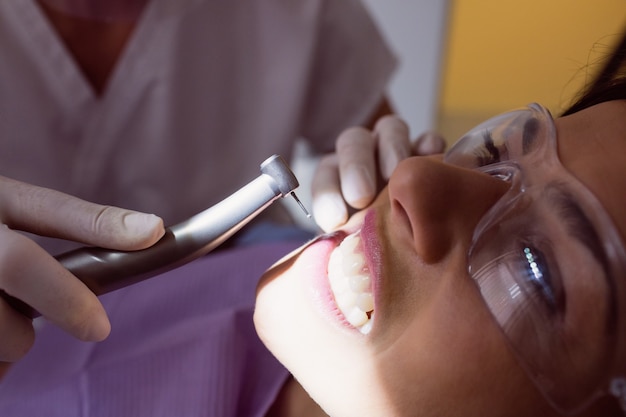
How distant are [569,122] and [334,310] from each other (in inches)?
13.1

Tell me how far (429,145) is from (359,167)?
6.8 inches

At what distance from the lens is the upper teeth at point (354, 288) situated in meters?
0.66

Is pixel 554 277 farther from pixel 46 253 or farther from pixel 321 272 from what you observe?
pixel 46 253

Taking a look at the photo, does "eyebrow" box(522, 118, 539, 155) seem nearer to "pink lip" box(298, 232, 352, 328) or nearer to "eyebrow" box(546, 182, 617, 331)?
"eyebrow" box(546, 182, 617, 331)

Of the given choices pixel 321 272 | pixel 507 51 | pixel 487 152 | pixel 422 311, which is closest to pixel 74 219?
pixel 321 272

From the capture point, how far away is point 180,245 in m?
0.63

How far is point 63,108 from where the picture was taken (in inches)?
37.6

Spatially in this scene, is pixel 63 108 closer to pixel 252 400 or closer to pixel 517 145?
pixel 252 400

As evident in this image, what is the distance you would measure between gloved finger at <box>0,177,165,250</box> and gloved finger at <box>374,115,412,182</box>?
1.25 feet

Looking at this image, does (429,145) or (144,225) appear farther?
(429,145)

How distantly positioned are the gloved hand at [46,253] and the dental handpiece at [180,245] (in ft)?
0.04

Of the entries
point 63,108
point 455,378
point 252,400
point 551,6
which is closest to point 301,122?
point 63,108

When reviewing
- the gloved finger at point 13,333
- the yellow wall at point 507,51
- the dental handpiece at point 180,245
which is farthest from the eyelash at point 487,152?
the yellow wall at point 507,51

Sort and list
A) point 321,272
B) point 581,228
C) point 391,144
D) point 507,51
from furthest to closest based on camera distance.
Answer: point 507,51
point 391,144
point 321,272
point 581,228
